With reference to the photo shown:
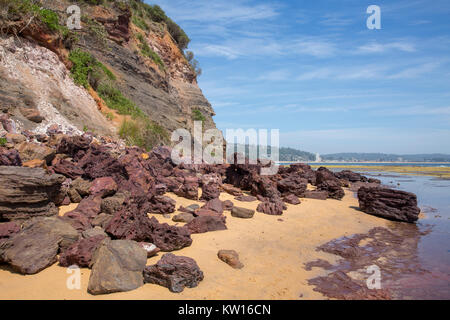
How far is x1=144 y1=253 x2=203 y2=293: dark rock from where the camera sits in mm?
3955

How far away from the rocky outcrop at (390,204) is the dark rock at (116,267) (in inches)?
337

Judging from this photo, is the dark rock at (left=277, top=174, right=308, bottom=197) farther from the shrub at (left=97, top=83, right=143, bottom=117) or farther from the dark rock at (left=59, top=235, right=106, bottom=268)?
the shrub at (left=97, top=83, right=143, bottom=117)

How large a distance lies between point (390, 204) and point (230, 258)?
736cm

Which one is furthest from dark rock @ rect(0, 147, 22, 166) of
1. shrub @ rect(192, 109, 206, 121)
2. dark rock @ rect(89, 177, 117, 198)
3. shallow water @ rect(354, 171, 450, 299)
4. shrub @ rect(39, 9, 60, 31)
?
shrub @ rect(192, 109, 206, 121)

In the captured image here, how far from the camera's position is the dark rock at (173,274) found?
3955 millimetres

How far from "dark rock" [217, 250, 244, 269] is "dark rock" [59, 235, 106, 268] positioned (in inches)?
86.1

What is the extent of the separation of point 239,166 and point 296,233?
5638 mm

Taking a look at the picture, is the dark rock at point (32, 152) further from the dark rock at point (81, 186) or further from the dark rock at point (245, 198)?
the dark rock at point (245, 198)

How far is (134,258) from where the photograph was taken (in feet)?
14.1

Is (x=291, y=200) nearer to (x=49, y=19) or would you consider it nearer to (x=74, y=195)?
(x=74, y=195)

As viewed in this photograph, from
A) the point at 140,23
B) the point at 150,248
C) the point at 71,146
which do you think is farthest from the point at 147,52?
the point at 150,248

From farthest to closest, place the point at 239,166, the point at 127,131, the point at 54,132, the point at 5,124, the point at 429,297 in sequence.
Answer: the point at 127,131 → the point at 239,166 → the point at 54,132 → the point at 5,124 → the point at 429,297
